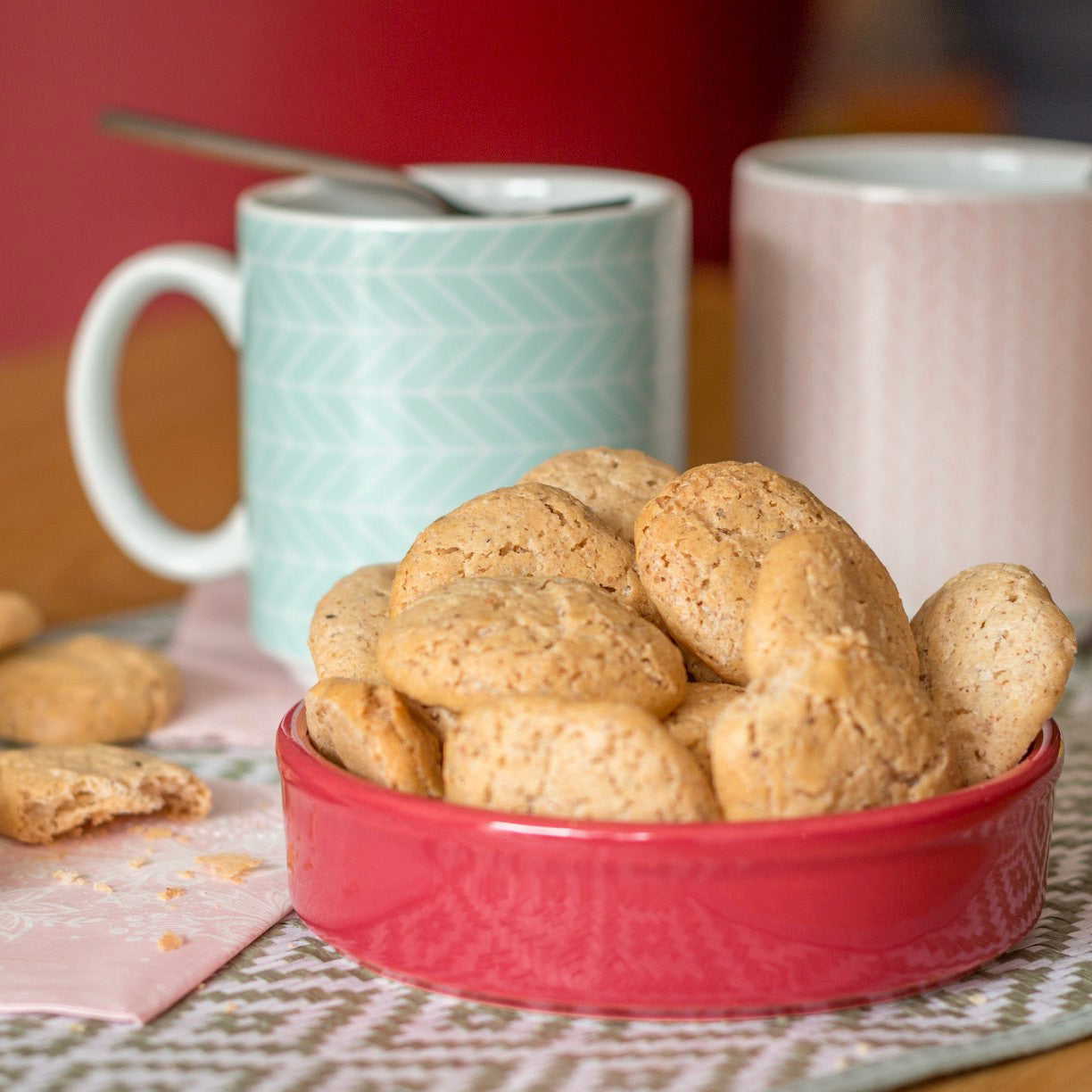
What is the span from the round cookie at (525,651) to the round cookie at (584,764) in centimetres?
2

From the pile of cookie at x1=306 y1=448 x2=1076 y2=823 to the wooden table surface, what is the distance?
0.48 meters

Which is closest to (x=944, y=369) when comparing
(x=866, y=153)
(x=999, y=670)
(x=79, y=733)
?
(x=866, y=153)

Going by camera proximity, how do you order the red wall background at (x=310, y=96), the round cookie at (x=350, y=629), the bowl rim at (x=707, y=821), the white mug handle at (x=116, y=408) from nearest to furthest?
the bowl rim at (x=707, y=821)
the round cookie at (x=350, y=629)
the white mug handle at (x=116, y=408)
the red wall background at (x=310, y=96)

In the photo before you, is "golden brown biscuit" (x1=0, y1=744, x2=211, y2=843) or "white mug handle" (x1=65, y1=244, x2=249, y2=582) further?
"white mug handle" (x1=65, y1=244, x2=249, y2=582)

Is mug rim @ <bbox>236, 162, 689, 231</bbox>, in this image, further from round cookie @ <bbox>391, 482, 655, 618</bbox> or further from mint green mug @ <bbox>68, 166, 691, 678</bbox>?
round cookie @ <bbox>391, 482, 655, 618</bbox>

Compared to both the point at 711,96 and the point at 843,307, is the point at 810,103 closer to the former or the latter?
the point at 711,96

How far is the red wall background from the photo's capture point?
1002 mm

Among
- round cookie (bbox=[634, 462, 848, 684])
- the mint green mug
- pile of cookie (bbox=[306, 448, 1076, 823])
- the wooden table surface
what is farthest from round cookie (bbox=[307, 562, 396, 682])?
the wooden table surface

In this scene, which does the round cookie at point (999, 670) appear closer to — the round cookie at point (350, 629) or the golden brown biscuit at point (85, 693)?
the round cookie at point (350, 629)

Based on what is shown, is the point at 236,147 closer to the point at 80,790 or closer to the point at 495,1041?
the point at 80,790

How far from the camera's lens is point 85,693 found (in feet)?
2.57

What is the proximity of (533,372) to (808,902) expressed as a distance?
1.29 ft

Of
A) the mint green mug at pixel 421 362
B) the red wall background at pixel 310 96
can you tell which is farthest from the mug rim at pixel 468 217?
the red wall background at pixel 310 96

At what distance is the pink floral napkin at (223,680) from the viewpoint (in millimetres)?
819
